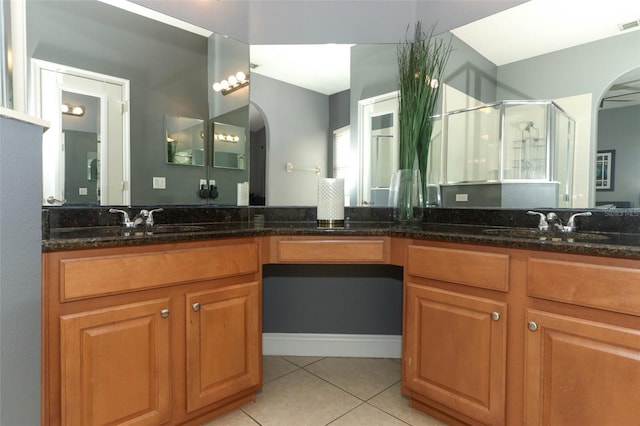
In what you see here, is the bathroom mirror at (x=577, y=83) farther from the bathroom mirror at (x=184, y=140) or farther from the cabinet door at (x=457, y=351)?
the bathroom mirror at (x=184, y=140)

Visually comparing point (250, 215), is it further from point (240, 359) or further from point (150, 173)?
point (240, 359)

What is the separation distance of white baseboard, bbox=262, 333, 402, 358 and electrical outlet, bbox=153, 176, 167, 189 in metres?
1.14

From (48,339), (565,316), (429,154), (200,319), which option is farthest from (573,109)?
(48,339)

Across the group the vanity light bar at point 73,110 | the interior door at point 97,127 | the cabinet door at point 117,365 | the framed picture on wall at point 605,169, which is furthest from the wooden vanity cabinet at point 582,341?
the vanity light bar at point 73,110

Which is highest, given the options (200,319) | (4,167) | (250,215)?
(4,167)

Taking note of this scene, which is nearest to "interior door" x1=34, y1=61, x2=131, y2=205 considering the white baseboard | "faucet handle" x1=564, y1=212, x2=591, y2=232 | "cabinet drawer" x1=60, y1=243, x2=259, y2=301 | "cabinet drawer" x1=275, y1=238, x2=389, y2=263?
"cabinet drawer" x1=60, y1=243, x2=259, y2=301

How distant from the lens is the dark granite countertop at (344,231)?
107cm

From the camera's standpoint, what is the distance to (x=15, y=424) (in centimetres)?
92

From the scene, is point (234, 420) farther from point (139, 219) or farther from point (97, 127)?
point (97, 127)

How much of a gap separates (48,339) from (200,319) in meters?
0.48

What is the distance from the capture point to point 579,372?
1.06m

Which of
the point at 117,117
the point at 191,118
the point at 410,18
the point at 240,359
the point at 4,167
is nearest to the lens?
the point at 4,167

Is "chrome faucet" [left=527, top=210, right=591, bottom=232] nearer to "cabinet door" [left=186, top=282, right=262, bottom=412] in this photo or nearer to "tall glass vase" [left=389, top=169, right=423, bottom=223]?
"tall glass vase" [left=389, top=169, right=423, bottom=223]

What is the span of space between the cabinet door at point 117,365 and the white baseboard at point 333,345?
0.95 metres
